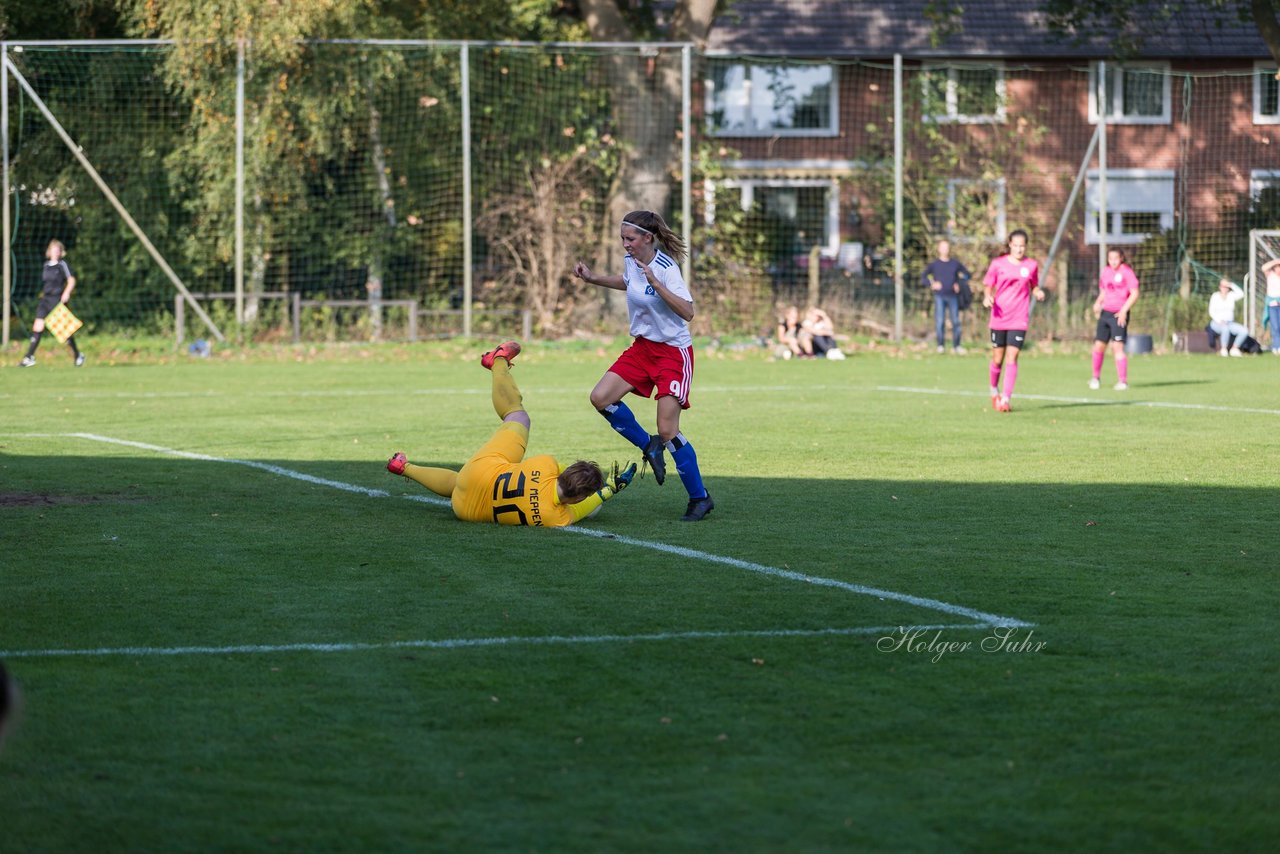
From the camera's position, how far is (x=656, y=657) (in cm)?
619

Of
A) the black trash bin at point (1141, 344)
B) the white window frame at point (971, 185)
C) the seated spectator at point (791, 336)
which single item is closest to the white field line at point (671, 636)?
the seated spectator at point (791, 336)

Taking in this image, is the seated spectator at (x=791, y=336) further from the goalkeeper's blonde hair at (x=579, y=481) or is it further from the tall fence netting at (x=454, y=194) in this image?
the goalkeeper's blonde hair at (x=579, y=481)

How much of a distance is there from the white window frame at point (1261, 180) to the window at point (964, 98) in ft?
24.4

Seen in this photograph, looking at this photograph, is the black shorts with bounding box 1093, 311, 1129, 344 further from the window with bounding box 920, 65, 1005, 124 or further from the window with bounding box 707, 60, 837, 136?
the window with bounding box 707, 60, 837, 136

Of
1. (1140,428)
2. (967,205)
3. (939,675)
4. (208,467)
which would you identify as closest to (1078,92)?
(967,205)

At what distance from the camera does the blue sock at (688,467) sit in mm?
10016

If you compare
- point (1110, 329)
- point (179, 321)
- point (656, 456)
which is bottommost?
point (656, 456)

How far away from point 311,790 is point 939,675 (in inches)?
92.7

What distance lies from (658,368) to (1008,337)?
317 inches

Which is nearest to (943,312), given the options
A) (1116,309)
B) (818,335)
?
(818,335)

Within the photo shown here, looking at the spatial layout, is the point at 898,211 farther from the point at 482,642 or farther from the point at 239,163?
the point at 482,642

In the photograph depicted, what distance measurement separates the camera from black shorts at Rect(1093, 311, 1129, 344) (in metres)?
20.7

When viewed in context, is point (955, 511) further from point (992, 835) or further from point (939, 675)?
point (992, 835)

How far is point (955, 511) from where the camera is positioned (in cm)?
1017
